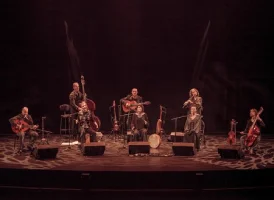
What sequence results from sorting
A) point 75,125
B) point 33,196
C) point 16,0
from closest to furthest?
point 33,196 → point 75,125 → point 16,0

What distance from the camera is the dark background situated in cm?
1337

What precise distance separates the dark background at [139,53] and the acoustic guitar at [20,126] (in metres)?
3.48

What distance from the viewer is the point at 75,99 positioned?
11.4 metres

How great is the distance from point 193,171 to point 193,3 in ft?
24.2

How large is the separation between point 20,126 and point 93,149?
1.91 meters

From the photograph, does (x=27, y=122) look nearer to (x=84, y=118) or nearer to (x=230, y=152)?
(x=84, y=118)

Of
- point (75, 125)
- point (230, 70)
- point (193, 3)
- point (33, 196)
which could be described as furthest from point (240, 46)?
point (33, 196)

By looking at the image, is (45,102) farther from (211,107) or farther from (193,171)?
(193,171)

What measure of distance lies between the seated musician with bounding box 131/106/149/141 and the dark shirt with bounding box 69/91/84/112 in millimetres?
1655

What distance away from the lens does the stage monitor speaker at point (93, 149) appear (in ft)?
31.7

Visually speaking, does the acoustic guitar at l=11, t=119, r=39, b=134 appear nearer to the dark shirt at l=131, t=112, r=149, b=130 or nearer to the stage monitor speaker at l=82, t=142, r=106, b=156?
the stage monitor speaker at l=82, t=142, r=106, b=156

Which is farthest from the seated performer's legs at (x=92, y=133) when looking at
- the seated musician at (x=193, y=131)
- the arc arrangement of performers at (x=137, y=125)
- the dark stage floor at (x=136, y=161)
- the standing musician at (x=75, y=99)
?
the seated musician at (x=193, y=131)

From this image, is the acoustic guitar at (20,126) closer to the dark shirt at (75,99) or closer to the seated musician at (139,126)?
the dark shirt at (75,99)

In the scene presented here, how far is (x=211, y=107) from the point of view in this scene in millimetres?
13758
